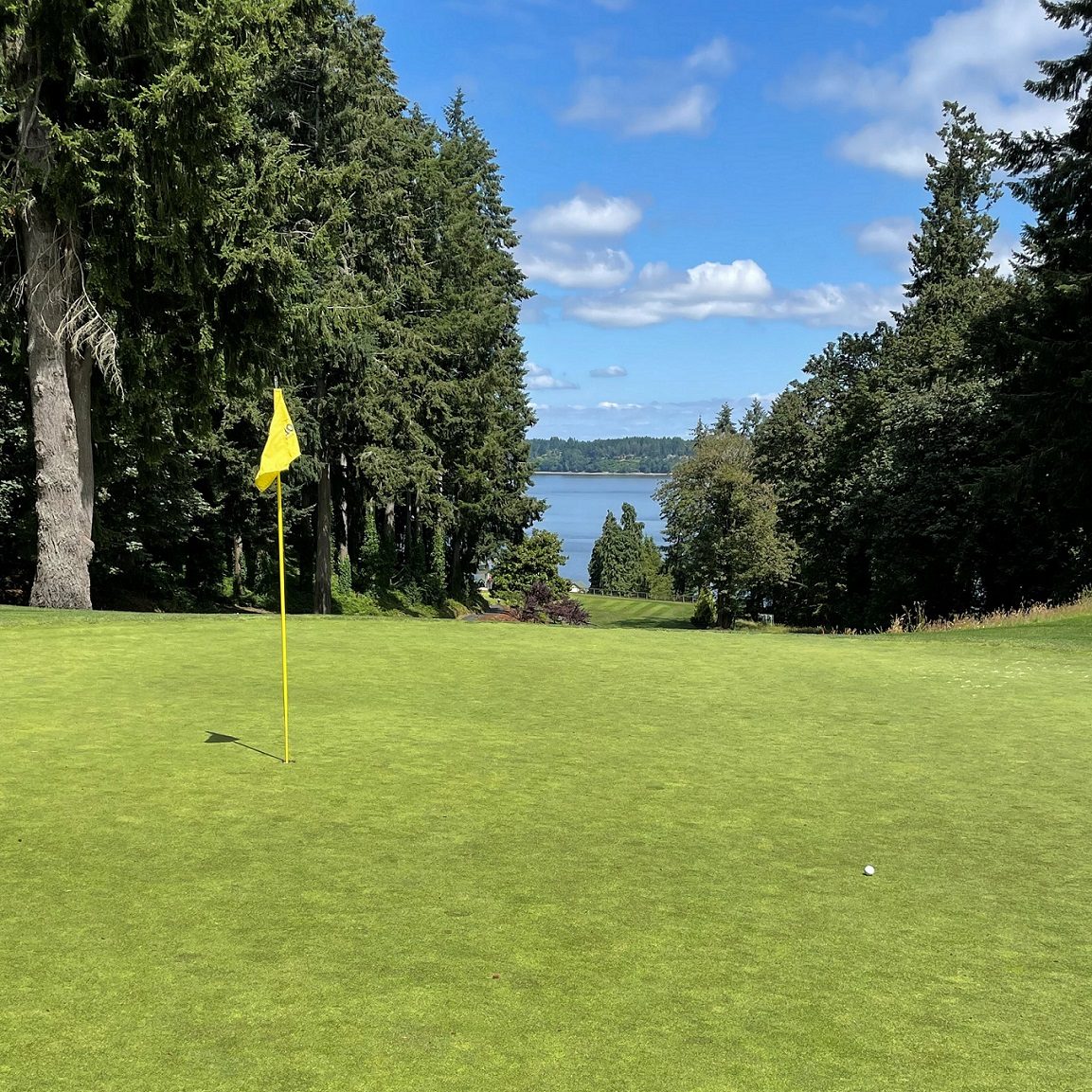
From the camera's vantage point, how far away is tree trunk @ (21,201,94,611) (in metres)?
18.8

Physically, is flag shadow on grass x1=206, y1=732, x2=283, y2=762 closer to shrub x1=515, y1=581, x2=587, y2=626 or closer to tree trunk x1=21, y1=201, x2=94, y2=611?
tree trunk x1=21, y1=201, x2=94, y2=611

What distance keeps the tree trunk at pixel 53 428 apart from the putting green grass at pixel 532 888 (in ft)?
30.2

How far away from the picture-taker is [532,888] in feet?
17.8

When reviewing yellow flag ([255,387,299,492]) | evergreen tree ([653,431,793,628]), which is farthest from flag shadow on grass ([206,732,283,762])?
evergreen tree ([653,431,793,628])

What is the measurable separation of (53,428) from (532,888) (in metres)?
16.7

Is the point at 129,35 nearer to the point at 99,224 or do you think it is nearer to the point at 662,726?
the point at 99,224

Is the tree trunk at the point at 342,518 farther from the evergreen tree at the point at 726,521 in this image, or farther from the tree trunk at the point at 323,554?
the evergreen tree at the point at 726,521

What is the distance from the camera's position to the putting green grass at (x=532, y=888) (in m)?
3.86

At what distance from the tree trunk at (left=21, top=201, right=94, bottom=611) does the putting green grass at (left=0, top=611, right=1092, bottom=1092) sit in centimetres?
920

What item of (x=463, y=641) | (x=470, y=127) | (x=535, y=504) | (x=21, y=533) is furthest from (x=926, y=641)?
(x=470, y=127)

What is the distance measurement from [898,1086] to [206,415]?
20.9 m

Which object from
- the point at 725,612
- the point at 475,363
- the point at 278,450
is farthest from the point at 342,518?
the point at 278,450

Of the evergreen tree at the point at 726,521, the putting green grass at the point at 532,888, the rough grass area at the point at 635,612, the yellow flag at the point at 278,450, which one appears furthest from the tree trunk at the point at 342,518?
the putting green grass at the point at 532,888

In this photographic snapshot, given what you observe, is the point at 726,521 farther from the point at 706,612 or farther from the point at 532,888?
the point at 532,888
